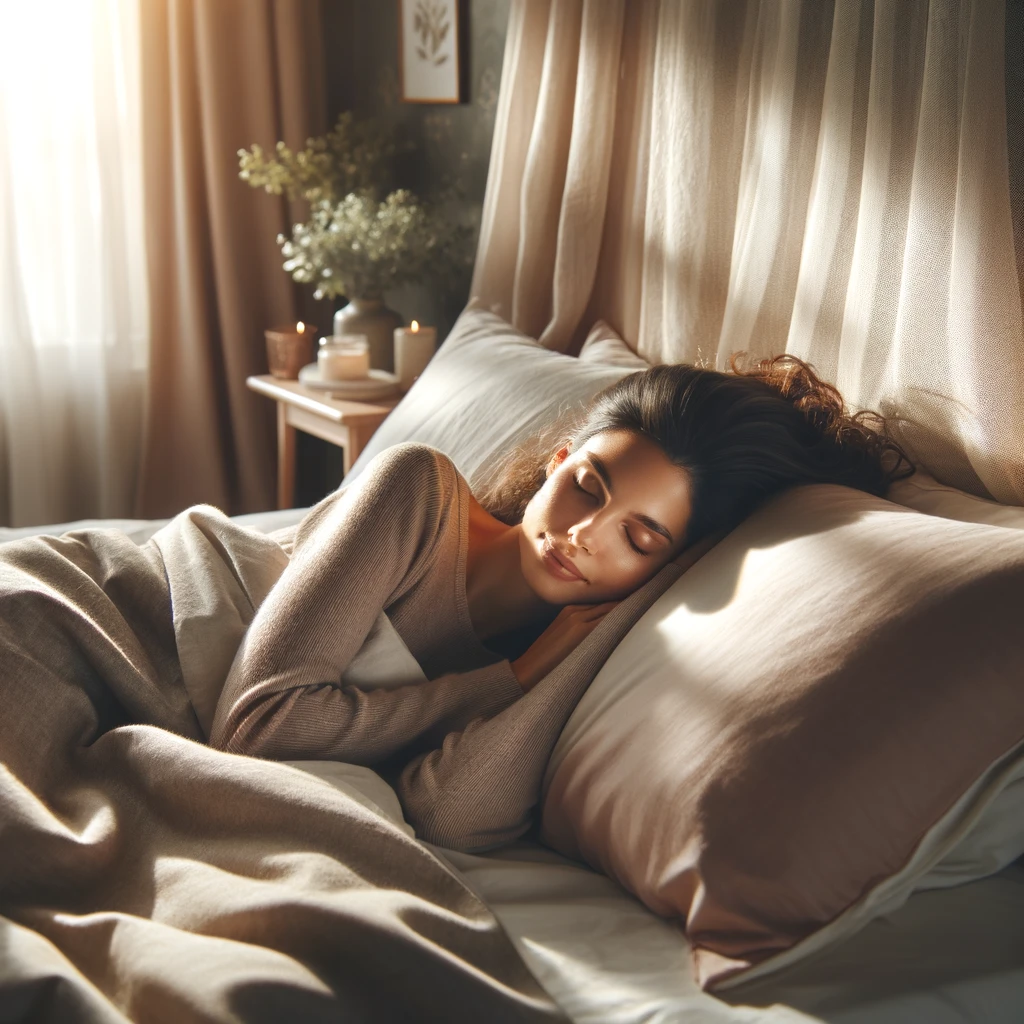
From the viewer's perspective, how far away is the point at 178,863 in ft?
3.08

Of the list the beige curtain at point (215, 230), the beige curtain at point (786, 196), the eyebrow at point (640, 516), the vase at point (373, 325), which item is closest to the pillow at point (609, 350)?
the beige curtain at point (786, 196)

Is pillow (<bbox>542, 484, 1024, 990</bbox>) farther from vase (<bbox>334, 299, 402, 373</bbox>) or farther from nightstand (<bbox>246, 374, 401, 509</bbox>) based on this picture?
vase (<bbox>334, 299, 402, 373</bbox>)

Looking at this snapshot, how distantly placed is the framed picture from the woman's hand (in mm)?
1798

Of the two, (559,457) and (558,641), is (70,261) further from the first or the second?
(558,641)

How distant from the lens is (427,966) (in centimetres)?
80

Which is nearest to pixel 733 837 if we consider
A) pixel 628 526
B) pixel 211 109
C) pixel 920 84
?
pixel 628 526

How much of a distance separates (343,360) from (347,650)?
1.37 metres

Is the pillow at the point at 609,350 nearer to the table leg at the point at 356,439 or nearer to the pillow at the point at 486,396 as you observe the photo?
the pillow at the point at 486,396

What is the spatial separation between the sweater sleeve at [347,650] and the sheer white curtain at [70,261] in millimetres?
1948

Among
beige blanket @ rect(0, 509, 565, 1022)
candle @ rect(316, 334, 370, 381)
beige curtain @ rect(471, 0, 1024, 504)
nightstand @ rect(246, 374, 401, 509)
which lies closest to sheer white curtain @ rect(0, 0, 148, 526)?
nightstand @ rect(246, 374, 401, 509)

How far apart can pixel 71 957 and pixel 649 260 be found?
4.81 ft

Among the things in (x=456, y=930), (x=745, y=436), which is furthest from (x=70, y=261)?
(x=456, y=930)

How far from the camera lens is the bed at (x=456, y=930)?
2.59 feet

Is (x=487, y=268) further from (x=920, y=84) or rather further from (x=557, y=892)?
(x=557, y=892)
